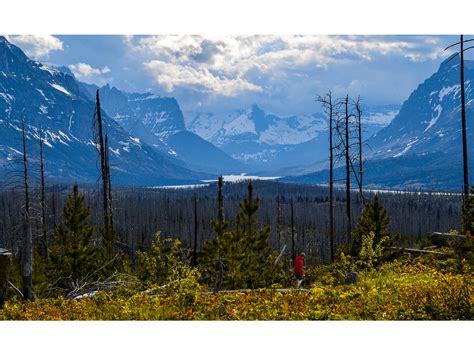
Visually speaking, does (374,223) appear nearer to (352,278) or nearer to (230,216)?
(352,278)

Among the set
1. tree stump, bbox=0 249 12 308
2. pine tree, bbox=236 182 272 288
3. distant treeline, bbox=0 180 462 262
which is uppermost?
tree stump, bbox=0 249 12 308

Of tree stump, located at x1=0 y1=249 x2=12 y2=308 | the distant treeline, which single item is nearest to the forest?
tree stump, located at x1=0 y1=249 x2=12 y2=308

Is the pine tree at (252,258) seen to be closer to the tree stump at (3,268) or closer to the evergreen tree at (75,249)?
the evergreen tree at (75,249)

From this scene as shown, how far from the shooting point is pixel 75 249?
87.6ft

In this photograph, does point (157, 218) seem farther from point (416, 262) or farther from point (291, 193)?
point (416, 262)

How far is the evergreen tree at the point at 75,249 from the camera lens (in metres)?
26.5

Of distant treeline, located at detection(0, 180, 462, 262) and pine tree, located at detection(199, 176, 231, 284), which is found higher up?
pine tree, located at detection(199, 176, 231, 284)

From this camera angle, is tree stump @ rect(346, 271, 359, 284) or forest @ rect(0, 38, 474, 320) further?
tree stump @ rect(346, 271, 359, 284)

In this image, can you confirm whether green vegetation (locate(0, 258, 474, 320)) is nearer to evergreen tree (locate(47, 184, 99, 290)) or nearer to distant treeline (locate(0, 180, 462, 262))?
evergreen tree (locate(47, 184, 99, 290))

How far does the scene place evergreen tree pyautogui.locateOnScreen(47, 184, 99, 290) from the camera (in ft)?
87.1

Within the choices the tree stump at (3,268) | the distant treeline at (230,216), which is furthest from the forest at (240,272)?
the distant treeline at (230,216)
